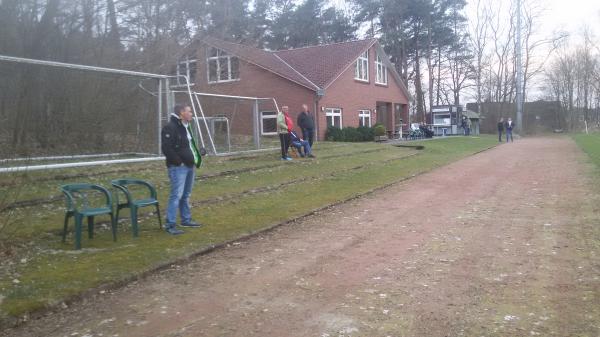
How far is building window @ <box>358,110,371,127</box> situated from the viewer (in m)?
36.2

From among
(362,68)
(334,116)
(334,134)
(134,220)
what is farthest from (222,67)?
(134,220)

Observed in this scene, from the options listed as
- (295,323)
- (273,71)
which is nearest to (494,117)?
(273,71)

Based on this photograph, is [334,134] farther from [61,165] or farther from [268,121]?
[61,165]

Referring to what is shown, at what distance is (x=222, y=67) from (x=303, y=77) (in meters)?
4.81

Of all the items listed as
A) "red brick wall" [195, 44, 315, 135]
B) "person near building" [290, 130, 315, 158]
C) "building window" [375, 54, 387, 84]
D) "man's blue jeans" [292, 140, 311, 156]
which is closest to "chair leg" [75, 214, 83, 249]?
"person near building" [290, 130, 315, 158]

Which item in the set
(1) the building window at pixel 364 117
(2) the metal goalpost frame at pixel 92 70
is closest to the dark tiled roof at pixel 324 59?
(1) the building window at pixel 364 117

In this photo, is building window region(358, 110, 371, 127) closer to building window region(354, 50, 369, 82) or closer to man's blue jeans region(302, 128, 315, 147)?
building window region(354, 50, 369, 82)

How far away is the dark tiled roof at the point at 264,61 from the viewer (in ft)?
99.2

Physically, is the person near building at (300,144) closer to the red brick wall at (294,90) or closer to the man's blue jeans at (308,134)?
the man's blue jeans at (308,134)

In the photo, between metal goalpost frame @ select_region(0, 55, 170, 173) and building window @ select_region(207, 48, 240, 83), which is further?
building window @ select_region(207, 48, 240, 83)

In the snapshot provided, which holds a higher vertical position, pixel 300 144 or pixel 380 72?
pixel 380 72

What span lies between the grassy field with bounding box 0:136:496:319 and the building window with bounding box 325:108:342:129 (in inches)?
633

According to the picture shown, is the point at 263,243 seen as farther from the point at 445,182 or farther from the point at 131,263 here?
the point at 445,182

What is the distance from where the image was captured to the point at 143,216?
Answer: 8.57 m
